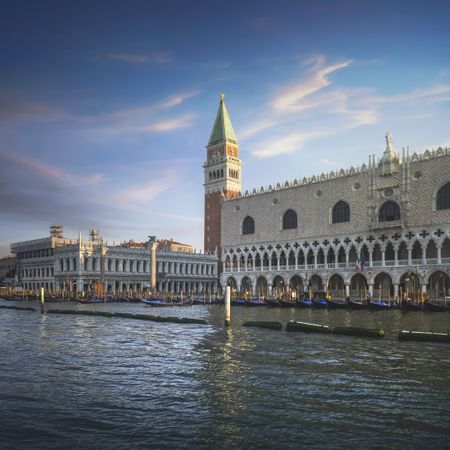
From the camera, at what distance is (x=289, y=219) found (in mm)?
65375

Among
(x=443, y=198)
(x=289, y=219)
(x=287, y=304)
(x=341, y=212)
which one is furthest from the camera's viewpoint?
(x=289, y=219)

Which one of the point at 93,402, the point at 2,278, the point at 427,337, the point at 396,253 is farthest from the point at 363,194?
the point at 2,278

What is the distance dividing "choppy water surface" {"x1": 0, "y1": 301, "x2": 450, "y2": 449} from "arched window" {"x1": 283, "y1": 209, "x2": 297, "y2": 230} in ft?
142

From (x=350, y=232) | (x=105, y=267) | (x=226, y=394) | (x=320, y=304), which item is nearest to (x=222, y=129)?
(x=105, y=267)

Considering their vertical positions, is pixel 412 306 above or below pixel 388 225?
below

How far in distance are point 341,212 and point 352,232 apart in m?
3.00

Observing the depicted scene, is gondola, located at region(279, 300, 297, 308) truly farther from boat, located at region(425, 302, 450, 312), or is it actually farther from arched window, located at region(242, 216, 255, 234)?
arched window, located at region(242, 216, 255, 234)

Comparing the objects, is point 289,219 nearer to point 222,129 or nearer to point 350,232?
point 350,232

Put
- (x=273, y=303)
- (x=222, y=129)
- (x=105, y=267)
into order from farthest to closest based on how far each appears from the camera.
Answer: (x=222, y=129) < (x=105, y=267) < (x=273, y=303)

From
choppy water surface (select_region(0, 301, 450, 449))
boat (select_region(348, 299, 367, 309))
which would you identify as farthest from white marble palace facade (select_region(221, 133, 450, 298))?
choppy water surface (select_region(0, 301, 450, 449))

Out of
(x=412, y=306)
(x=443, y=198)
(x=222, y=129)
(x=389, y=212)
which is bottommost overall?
Answer: (x=412, y=306)

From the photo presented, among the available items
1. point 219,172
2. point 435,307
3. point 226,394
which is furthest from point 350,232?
point 226,394

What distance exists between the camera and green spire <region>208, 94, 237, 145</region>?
99.4m

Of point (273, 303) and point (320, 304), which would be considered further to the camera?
point (273, 303)
